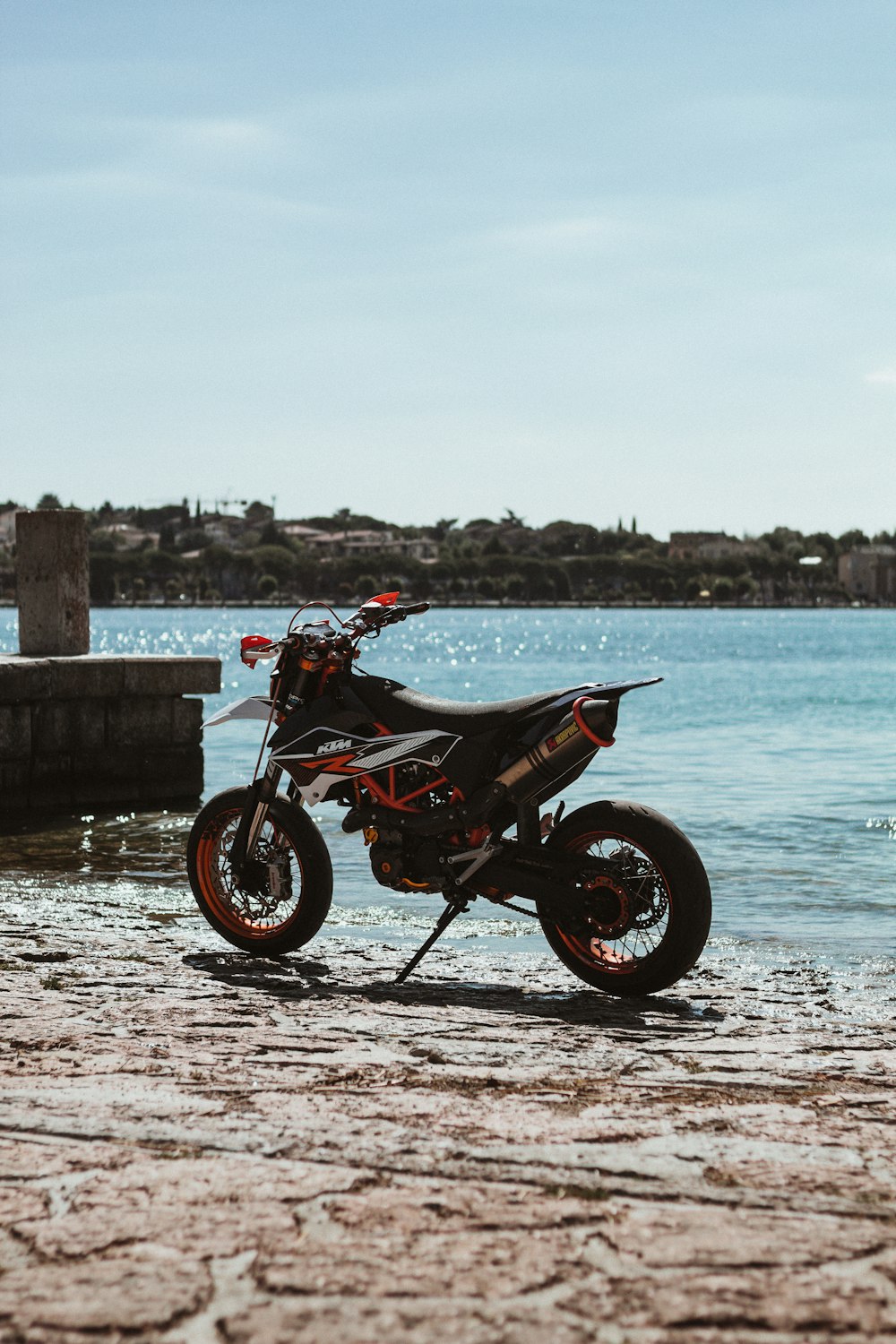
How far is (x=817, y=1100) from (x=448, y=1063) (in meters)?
1.05

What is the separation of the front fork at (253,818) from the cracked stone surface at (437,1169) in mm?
853

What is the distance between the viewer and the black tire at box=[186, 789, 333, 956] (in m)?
6.20

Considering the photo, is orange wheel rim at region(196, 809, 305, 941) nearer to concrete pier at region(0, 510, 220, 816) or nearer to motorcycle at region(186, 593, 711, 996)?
motorcycle at region(186, 593, 711, 996)

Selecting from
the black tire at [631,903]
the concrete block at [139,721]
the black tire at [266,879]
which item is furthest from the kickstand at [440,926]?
the concrete block at [139,721]

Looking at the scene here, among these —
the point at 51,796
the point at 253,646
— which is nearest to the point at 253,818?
the point at 253,646

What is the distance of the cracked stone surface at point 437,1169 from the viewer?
2.51m

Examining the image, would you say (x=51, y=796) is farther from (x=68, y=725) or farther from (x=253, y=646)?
(x=253, y=646)

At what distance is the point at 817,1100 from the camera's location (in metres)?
3.94

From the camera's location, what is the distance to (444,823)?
5.70m

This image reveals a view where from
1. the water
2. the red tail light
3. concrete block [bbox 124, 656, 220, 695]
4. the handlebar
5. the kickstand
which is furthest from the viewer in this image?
concrete block [bbox 124, 656, 220, 695]

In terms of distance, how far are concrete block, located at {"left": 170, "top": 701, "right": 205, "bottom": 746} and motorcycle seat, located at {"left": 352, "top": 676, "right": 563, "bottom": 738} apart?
7410mm

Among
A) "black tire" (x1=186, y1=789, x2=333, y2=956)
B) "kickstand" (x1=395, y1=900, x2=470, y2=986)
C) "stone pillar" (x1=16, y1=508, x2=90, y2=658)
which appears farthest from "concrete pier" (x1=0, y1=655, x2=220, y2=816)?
"kickstand" (x1=395, y1=900, x2=470, y2=986)

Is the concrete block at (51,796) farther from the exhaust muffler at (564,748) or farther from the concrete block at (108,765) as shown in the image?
the exhaust muffler at (564,748)

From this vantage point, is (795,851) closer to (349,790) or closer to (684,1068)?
(349,790)
